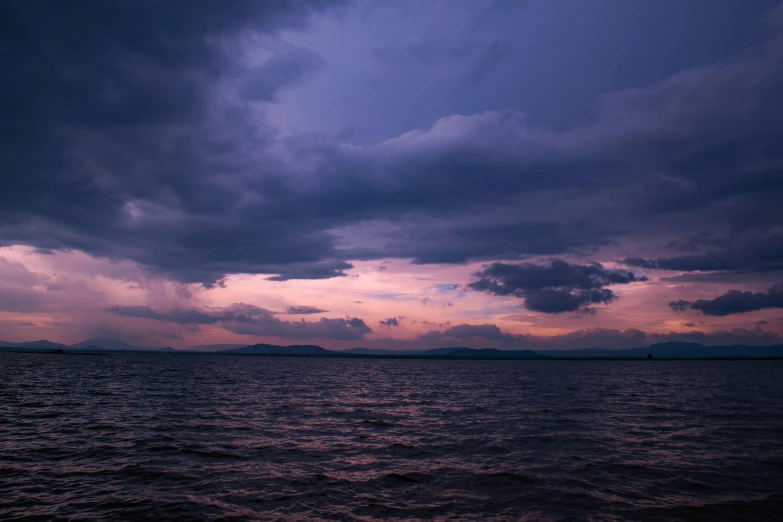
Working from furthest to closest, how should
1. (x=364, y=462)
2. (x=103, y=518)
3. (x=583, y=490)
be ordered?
(x=364, y=462) → (x=583, y=490) → (x=103, y=518)

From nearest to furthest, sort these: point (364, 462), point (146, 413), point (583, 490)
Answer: point (583, 490)
point (364, 462)
point (146, 413)

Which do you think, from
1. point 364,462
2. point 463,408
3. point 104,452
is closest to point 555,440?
point 364,462

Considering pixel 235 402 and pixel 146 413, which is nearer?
pixel 146 413

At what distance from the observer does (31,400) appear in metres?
42.9

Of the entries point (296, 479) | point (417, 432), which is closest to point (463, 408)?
point (417, 432)

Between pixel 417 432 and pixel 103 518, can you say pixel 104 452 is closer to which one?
pixel 103 518

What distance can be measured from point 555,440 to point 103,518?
23464 mm

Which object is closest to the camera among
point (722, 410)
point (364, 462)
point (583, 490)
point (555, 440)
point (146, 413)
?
point (583, 490)

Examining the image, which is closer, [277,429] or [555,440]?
[555,440]

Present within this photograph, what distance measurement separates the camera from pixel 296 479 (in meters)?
19.4

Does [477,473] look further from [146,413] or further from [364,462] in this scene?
[146,413]

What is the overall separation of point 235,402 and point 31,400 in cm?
1847

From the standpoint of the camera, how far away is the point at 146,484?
18.6m

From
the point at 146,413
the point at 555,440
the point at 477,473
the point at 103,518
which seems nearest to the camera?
the point at 103,518
